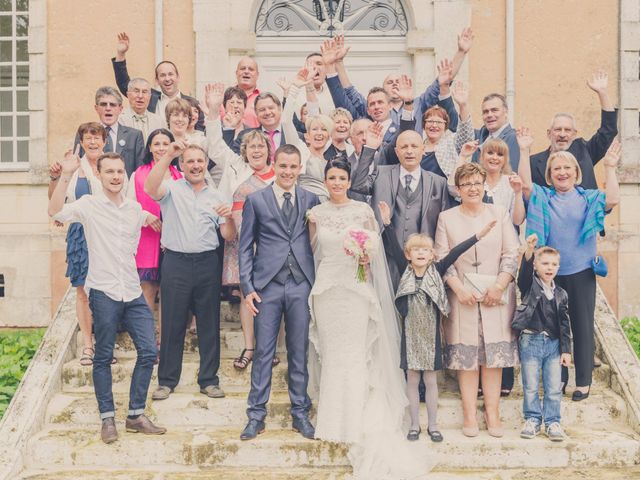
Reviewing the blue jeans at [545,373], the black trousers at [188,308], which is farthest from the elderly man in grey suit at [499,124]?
the black trousers at [188,308]

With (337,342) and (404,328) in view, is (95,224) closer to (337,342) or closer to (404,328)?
(337,342)

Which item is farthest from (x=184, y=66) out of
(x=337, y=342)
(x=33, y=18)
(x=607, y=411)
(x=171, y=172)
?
(x=607, y=411)

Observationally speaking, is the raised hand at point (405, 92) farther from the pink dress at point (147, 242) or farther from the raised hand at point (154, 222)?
the raised hand at point (154, 222)

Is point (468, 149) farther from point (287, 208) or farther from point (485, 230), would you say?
point (287, 208)

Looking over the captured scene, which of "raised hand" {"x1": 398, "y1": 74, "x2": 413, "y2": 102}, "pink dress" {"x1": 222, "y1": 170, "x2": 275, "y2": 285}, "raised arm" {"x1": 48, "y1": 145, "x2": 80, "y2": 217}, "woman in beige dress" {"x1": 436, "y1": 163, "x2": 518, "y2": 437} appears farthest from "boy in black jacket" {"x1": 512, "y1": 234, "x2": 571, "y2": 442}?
"raised arm" {"x1": 48, "y1": 145, "x2": 80, "y2": 217}

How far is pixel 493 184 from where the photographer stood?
6316 millimetres

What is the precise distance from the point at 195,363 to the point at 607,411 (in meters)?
3.16

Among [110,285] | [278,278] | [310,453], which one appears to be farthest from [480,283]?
[110,285]

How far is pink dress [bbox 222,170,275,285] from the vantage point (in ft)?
20.9

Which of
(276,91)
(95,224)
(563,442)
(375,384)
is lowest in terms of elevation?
(563,442)

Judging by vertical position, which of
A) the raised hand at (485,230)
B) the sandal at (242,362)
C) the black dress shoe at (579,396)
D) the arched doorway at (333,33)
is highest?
the arched doorway at (333,33)

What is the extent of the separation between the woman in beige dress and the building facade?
12.5 ft

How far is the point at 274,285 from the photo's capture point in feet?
19.5

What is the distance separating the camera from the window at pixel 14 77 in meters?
9.96
